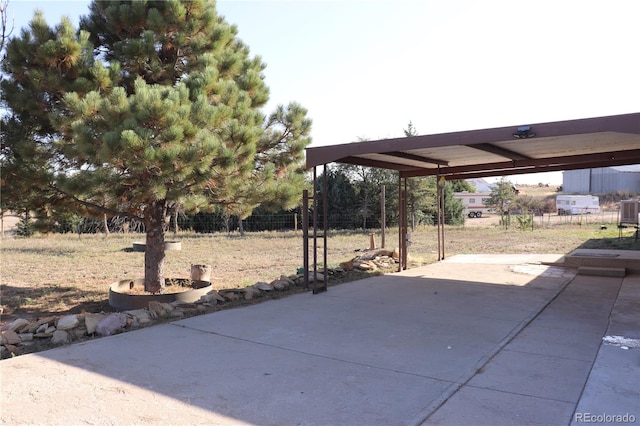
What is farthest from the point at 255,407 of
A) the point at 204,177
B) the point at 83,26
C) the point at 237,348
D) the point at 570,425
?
the point at 83,26

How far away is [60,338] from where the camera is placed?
5.34 meters

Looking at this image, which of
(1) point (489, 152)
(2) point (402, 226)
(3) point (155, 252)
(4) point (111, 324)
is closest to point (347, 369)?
(4) point (111, 324)

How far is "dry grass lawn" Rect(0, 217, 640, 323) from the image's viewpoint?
30.6 feet

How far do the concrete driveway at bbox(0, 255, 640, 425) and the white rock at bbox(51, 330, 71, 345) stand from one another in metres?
0.52

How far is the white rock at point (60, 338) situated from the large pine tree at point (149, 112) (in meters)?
2.20

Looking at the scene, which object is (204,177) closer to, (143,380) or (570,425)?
(143,380)

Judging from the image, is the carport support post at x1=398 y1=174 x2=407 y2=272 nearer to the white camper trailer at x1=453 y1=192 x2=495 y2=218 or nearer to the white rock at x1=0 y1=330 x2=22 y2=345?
the white rock at x1=0 y1=330 x2=22 y2=345

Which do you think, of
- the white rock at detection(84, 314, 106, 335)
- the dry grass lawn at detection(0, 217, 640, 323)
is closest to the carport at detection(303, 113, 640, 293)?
the dry grass lawn at detection(0, 217, 640, 323)

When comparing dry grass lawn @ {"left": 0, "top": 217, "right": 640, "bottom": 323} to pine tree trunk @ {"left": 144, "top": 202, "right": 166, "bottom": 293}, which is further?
dry grass lawn @ {"left": 0, "top": 217, "right": 640, "bottom": 323}

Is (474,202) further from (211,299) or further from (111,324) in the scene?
(111,324)

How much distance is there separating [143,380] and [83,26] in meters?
6.91

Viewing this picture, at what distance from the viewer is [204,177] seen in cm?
716

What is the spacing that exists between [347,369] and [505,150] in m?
5.79

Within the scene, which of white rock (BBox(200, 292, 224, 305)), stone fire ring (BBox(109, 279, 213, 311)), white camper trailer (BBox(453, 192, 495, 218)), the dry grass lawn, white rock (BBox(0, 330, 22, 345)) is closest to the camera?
white rock (BBox(0, 330, 22, 345))
